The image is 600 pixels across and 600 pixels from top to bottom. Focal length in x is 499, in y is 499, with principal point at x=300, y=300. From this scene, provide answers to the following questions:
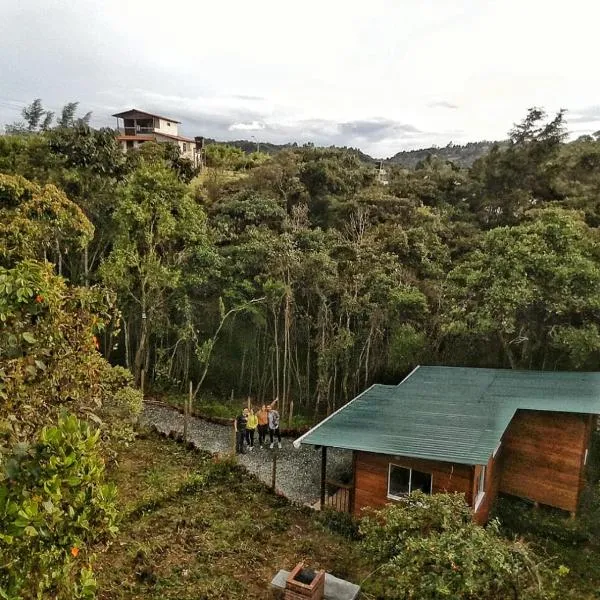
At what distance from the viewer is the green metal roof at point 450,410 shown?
332 inches

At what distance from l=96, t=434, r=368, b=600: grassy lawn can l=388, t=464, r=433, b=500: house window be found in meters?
1.19

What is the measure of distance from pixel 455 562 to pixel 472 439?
373 centimetres

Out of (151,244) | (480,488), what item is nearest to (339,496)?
(480,488)

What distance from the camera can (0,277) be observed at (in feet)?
11.6

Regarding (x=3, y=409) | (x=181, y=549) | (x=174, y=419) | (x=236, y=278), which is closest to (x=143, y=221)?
(x=236, y=278)

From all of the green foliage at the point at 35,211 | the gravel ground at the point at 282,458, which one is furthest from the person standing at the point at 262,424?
the green foliage at the point at 35,211

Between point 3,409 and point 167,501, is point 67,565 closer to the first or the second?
point 3,409

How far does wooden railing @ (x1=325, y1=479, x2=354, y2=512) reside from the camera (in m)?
9.60

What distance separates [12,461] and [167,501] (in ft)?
24.9

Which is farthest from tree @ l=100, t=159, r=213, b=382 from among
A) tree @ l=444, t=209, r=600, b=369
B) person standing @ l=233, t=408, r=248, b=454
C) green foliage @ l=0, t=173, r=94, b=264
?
tree @ l=444, t=209, r=600, b=369

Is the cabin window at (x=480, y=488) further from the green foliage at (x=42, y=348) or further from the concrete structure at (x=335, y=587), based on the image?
the green foliage at (x=42, y=348)

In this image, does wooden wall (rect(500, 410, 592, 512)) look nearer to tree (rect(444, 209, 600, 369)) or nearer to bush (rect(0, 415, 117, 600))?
tree (rect(444, 209, 600, 369))

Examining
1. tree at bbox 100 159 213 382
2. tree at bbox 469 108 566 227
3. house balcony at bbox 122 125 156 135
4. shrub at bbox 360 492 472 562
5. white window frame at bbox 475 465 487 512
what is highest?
house balcony at bbox 122 125 156 135

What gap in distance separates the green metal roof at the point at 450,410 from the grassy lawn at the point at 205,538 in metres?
1.78
